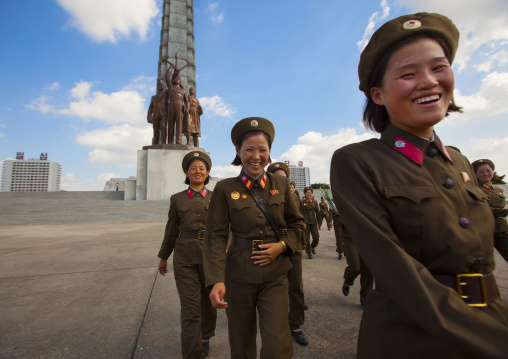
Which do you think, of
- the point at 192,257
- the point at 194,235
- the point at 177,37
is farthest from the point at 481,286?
the point at 177,37

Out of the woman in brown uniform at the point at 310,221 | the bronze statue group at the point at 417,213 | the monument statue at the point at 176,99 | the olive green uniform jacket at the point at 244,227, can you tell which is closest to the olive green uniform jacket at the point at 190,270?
the olive green uniform jacket at the point at 244,227

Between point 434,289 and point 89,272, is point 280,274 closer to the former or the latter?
point 434,289

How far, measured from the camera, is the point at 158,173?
1706 centimetres

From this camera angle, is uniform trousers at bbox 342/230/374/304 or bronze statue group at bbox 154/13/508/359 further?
uniform trousers at bbox 342/230/374/304

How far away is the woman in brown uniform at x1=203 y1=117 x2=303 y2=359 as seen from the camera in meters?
1.69

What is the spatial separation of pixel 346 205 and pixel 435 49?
2.01 feet

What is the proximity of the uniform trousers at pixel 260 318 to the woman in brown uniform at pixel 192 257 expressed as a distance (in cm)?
55

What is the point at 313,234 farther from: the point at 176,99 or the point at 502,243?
the point at 176,99

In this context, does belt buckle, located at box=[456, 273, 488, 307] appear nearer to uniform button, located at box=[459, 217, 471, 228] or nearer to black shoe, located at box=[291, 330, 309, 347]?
uniform button, located at box=[459, 217, 471, 228]

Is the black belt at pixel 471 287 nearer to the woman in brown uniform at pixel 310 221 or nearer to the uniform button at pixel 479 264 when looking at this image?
the uniform button at pixel 479 264

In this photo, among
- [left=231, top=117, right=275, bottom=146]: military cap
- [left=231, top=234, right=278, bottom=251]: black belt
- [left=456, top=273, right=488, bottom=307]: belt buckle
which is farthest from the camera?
[left=231, top=117, right=275, bottom=146]: military cap

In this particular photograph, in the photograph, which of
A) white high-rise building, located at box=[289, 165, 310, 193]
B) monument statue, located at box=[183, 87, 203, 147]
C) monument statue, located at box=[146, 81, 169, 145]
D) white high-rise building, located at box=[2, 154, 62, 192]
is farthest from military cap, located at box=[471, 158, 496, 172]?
white high-rise building, located at box=[2, 154, 62, 192]

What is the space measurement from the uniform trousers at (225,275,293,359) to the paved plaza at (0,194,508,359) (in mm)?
747

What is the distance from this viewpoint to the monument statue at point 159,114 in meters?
17.7
